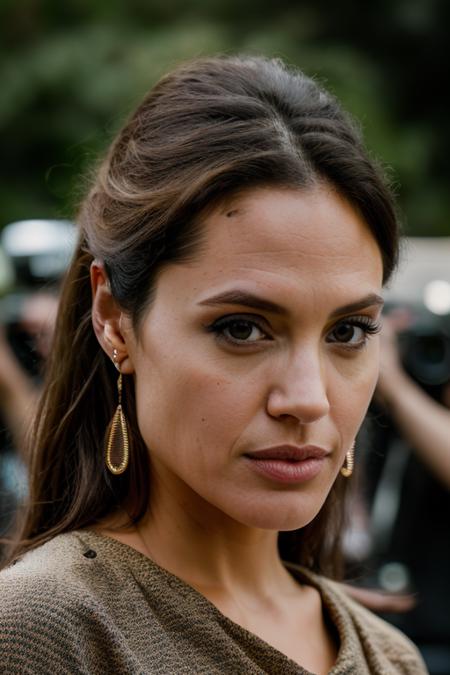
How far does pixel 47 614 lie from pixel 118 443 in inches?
14.1

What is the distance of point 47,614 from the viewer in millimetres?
1562

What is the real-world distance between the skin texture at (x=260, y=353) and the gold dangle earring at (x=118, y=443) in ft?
0.34

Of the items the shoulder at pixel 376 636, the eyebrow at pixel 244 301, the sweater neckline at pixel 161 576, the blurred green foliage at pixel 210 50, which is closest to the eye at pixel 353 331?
the eyebrow at pixel 244 301

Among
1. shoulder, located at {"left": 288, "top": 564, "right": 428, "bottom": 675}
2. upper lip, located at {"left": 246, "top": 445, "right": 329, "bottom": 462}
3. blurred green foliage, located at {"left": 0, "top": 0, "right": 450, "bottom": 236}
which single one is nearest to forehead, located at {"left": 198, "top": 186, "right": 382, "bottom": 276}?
upper lip, located at {"left": 246, "top": 445, "right": 329, "bottom": 462}

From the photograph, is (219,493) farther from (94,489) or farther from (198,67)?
(198,67)

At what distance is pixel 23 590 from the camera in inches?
62.2

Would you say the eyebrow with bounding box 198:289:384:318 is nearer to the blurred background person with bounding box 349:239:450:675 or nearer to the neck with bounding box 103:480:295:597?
the neck with bounding box 103:480:295:597

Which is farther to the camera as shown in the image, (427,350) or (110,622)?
(427,350)

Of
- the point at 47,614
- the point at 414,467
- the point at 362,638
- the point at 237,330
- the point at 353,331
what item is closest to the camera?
the point at 47,614

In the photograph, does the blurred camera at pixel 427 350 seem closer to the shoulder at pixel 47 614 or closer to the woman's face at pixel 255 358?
the woman's face at pixel 255 358

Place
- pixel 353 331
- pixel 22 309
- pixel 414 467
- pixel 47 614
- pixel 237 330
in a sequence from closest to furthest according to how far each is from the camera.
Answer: pixel 47 614, pixel 237 330, pixel 353 331, pixel 22 309, pixel 414 467

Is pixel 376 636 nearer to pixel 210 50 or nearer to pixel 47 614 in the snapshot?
pixel 47 614

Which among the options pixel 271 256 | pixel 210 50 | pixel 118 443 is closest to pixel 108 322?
pixel 118 443

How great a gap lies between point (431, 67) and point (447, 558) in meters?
9.53
